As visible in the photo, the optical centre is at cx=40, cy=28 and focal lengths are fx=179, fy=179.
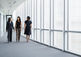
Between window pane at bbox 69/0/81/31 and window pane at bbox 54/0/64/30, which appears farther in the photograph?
window pane at bbox 69/0/81/31

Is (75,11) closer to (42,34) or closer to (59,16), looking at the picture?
(59,16)

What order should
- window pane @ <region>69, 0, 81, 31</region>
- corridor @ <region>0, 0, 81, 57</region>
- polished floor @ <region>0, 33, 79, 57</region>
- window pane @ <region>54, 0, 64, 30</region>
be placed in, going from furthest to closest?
1. window pane @ <region>69, 0, 81, 31</region>
2. window pane @ <region>54, 0, 64, 30</region>
3. corridor @ <region>0, 0, 81, 57</region>
4. polished floor @ <region>0, 33, 79, 57</region>

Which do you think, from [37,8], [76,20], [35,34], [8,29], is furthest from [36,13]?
[76,20]

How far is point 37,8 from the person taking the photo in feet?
43.9

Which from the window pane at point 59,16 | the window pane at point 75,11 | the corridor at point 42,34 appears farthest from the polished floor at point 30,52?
the window pane at point 75,11

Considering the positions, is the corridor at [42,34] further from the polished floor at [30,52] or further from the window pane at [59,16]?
the window pane at [59,16]

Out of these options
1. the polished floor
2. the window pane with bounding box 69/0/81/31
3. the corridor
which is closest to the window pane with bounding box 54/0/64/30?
the window pane with bounding box 69/0/81/31

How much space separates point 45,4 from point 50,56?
576 cm

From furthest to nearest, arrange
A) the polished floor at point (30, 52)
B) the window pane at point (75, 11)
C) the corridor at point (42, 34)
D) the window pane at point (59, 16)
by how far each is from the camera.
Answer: the window pane at point (75, 11)
the window pane at point (59, 16)
the corridor at point (42, 34)
the polished floor at point (30, 52)

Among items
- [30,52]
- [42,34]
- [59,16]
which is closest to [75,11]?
[59,16]

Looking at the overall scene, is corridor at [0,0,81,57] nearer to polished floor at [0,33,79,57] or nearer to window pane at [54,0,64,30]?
polished floor at [0,33,79,57]

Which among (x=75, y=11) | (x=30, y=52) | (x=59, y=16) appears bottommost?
(x=30, y=52)

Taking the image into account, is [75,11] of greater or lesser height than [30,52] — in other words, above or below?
above

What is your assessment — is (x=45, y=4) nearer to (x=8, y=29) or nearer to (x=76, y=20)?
(x=8, y=29)
